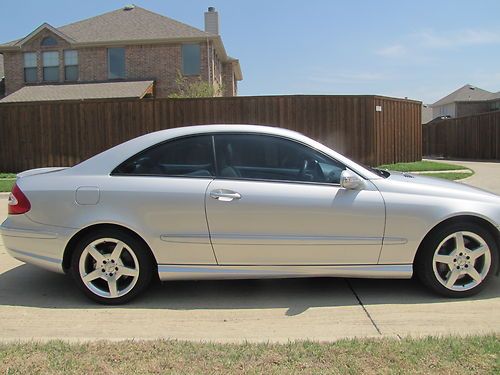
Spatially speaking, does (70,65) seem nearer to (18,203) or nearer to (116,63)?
(116,63)

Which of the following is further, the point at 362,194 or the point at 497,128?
the point at 497,128

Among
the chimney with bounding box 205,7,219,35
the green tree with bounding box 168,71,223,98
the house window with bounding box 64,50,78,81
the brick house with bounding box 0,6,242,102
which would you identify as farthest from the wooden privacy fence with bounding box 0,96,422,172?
the chimney with bounding box 205,7,219,35

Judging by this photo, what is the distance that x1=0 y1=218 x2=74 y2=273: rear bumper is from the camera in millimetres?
4391

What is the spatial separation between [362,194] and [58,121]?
14.8 meters

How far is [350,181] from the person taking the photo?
14.0 feet

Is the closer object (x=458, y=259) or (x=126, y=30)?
(x=458, y=259)

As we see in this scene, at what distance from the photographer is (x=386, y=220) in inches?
168

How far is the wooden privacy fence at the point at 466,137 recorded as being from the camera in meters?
27.2

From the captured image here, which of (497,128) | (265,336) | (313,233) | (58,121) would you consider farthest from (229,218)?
(497,128)

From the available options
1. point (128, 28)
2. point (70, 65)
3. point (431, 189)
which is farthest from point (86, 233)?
point (128, 28)

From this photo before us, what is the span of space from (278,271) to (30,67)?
92.6 feet

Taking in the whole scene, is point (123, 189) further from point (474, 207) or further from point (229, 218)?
point (474, 207)

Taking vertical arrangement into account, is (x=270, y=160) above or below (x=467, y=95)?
below

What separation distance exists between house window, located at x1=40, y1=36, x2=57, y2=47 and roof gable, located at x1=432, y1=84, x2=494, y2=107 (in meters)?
42.5
